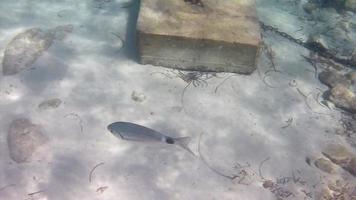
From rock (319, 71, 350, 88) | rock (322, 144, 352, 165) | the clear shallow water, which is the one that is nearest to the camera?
the clear shallow water

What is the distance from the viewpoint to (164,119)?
4.99 m

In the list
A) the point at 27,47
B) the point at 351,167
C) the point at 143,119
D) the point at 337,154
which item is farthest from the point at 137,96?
the point at 351,167

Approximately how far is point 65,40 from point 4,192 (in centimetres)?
290

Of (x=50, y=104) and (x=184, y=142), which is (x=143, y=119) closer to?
(x=184, y=142)

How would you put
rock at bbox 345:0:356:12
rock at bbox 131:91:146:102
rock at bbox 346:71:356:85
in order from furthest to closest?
rock at bbox 345:0:356:12 → rock at bbox 346:71:356:85 → rock at bbox 131:91:146:102

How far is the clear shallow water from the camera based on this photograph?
422cm

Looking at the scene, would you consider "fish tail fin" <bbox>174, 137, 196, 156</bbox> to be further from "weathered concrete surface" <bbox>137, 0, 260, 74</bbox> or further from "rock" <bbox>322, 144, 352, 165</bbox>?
"rock" <bbox>322, 144, 352, 165</bbox>

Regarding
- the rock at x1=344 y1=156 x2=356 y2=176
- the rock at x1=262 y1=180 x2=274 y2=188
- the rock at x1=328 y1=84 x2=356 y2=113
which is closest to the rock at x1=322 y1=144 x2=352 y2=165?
the rock at x1=344 y1=156 x2=356 y2=176

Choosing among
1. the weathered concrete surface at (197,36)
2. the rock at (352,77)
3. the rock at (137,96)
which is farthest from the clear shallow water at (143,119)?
the rock at (352,77)

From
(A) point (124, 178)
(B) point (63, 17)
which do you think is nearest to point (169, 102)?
(A) point (124, 178)

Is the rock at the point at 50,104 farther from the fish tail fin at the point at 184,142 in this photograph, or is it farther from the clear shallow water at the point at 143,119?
the fish tail fin at the point at 184,142

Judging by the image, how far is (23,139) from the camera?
445 cm

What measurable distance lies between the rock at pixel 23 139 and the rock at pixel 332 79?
4445mm

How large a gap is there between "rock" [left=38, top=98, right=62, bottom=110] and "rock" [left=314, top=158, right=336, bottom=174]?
3.59 meters
